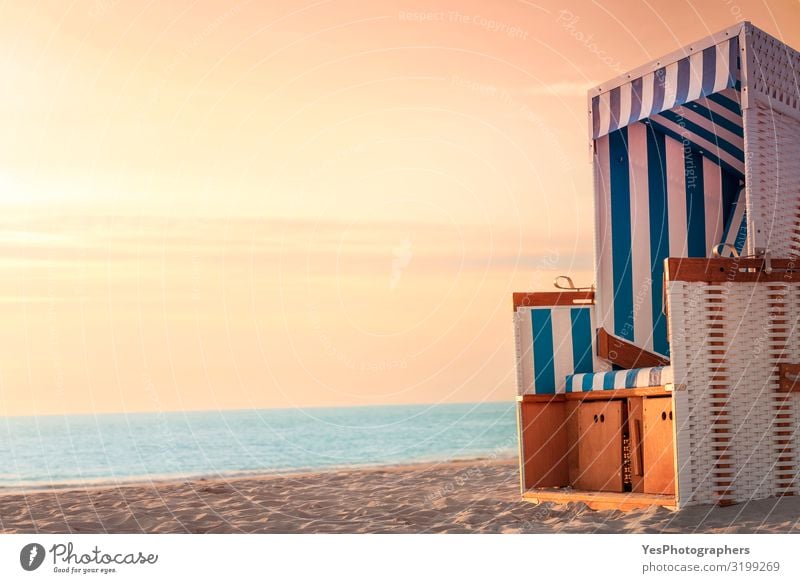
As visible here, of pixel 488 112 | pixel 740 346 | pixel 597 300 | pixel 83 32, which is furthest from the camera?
pixel 488 112

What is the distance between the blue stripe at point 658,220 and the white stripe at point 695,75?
33.9 inches

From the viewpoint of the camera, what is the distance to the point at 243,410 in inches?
1310

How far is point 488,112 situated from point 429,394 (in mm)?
26450

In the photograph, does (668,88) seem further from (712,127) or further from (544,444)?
(544,444)

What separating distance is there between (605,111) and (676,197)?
69 cm

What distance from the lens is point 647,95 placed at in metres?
5.97

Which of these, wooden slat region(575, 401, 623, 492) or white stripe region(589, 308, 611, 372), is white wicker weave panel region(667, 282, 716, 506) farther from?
white stripe region(589, 308, 611, 372)

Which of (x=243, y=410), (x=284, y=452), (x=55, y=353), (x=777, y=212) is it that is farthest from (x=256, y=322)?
(x=243, y=410)

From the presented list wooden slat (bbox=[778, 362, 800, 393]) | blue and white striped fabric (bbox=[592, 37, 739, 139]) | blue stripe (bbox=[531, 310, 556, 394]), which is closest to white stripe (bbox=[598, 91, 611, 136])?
blue and white striped fabric (bbox=[592, 37, 739, 139])

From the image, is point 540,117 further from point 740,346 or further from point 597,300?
point 740,346

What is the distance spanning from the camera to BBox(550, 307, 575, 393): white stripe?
6.04 meters

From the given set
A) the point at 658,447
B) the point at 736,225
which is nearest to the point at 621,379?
the point at 658,447

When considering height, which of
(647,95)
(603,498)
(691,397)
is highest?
(647,95)

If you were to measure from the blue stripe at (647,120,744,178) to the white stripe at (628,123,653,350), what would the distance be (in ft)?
0.32
